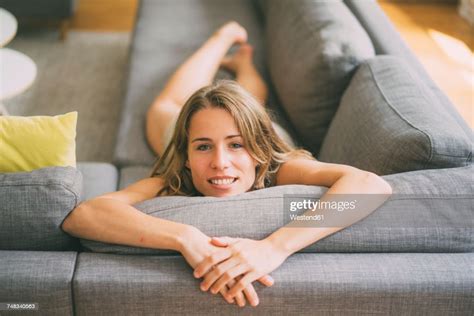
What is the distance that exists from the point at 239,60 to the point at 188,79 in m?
0.29

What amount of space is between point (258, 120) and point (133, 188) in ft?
1.21

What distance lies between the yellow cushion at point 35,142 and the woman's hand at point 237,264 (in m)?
0.46

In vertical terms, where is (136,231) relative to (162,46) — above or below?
above

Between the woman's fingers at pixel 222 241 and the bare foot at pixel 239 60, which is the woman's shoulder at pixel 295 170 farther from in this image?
the bare foot at pixel 239 60

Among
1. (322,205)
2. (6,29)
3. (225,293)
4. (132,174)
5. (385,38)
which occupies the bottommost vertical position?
(132,174)

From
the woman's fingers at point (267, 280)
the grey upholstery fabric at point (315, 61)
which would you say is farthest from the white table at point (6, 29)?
the woman's fingers at point (267, 280)

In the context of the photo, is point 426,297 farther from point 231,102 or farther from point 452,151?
point 231,102

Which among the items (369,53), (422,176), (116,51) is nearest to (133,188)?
(422,176)

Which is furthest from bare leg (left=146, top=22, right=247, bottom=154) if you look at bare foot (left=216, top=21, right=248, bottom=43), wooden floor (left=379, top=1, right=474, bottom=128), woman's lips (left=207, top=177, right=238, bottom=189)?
wooden floor (left=379, top=1, right=474, bottom=128)

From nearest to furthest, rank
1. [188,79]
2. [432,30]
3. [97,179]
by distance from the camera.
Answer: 1. [97,179]
2. [188,79]
3. [432,30]

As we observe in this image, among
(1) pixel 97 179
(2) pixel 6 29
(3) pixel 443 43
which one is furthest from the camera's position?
(3) pixel 443 43

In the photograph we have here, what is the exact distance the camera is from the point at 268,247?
99cm

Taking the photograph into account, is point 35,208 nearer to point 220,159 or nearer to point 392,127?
point 220,159

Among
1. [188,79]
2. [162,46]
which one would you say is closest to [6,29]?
[162,46]
